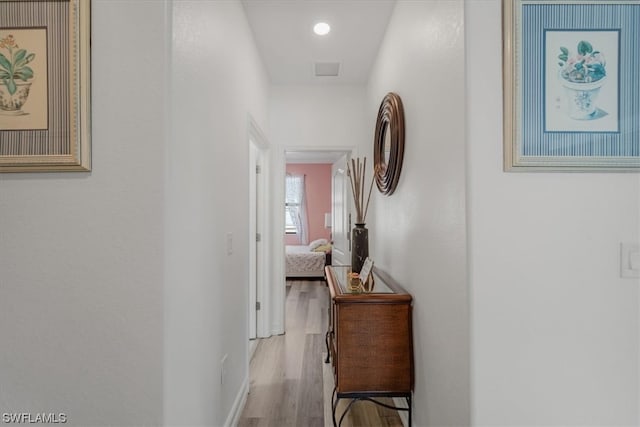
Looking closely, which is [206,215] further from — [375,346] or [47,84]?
[375,346]

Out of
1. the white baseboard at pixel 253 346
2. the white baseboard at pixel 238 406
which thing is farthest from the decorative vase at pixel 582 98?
the white baseboard at pixel 253 346

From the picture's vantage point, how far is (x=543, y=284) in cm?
118

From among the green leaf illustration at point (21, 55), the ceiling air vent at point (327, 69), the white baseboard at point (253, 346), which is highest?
the ceiling air vent at point (327, 69)

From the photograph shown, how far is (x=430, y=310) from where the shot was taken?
158 centimetres

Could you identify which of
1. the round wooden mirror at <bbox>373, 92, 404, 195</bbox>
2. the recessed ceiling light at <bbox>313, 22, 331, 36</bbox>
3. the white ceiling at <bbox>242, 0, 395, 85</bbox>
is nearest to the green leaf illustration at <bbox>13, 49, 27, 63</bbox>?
the white ceiling at <bbox>242, 0, 395, 85</bbox>

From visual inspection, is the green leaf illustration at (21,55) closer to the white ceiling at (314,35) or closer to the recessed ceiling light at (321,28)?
the white ceiling at (314,35)

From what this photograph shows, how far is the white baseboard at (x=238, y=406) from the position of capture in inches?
77.3

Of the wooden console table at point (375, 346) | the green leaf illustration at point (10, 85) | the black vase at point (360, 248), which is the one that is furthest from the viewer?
the black vase at point (360, 248)

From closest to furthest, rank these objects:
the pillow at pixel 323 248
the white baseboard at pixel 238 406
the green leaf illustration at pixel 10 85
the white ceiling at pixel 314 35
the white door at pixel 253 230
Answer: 1. the green leaf illustration at pixel 10 85
2. the white baseboard at pixel 238 406
3. the white ceiling at pixel 314 35
4. the white door at pixel 253 230
5. the pillow at pixel 323 248

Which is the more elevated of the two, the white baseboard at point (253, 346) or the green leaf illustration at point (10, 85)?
the green leaf illustration at point (10, 85)

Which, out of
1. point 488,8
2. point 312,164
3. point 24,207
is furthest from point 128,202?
point 312,164

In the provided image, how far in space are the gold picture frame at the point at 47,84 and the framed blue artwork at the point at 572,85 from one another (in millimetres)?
1455

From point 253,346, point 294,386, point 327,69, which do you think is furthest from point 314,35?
point 253,346

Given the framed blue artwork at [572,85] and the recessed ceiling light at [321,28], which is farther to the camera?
the recessed ceiling light at [321,28]
